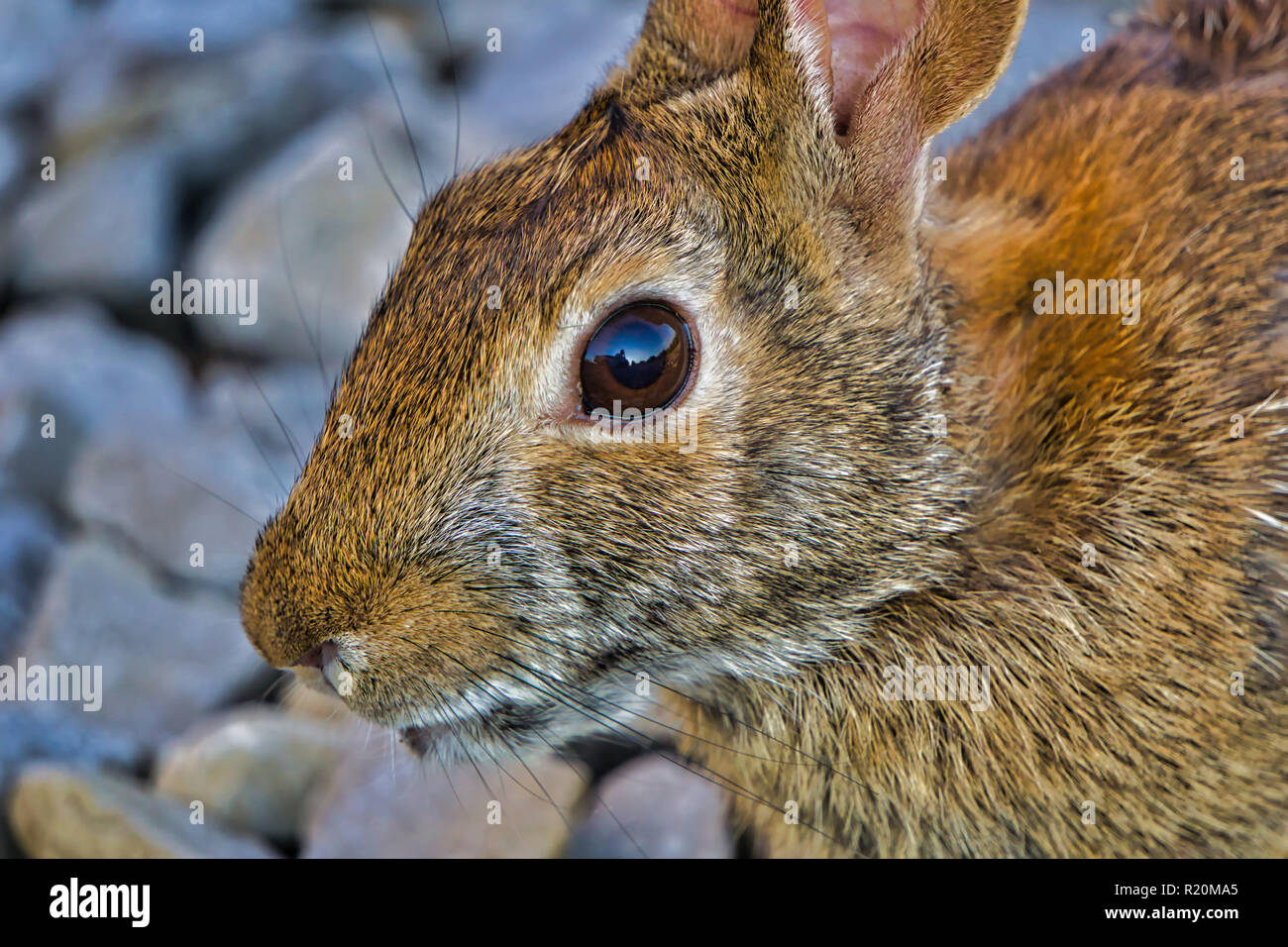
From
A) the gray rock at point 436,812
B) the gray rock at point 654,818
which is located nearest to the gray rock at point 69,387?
the gray rock at point 436,812

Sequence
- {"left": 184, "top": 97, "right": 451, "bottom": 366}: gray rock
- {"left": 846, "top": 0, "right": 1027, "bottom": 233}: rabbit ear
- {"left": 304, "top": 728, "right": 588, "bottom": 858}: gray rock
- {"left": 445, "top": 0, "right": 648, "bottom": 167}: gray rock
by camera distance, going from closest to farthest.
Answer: {"left": 846, "top": 0, "right": 1027, "bottom": 233}: rabbit ear < {"left": 304, "top": 728, "right": 588, "bottom": 858}: gray rock < {"left": 184, "top": 97, "right": 451, "bottom": 366}: gray rock < {"left": 445, "top": 0, "right": 648, "bottom": 167}: gray rock

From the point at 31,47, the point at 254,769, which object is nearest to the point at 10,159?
the point at 31,47

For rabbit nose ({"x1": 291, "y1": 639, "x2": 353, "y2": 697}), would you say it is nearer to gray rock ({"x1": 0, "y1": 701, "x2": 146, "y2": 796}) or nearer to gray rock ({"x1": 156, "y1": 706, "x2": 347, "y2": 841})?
gray rock ({"x1": 156, "y1": 706, "x2": 347, "y2": 841})

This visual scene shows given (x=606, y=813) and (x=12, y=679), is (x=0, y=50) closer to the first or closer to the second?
(x=12, y=679)

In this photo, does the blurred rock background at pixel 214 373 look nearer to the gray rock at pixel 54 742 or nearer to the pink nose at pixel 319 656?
the gray rock at pixel 54 742

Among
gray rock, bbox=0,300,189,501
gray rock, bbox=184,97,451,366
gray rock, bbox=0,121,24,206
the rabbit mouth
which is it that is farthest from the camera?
gray rock, bbox=0,121,24,206

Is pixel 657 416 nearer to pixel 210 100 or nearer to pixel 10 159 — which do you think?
pixel 210 100

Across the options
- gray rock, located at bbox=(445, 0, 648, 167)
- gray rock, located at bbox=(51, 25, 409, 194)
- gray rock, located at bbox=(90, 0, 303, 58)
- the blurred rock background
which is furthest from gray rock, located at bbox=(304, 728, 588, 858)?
gray rock, located at bbox=(90, 0, 303, 58)
